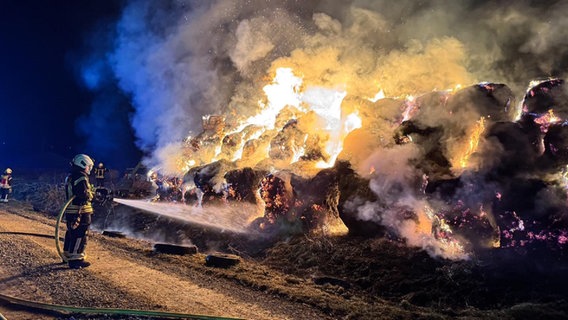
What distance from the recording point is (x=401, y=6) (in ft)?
62.2

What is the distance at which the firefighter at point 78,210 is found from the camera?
8.82 metres

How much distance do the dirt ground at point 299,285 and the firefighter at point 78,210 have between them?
1.77 feet

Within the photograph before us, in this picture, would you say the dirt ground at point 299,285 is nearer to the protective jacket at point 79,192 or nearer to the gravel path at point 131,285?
the gravel path at point 131,285

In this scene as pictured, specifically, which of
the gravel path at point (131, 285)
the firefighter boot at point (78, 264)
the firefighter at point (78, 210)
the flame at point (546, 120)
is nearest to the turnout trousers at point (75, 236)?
the firefighter at point (78, 210)

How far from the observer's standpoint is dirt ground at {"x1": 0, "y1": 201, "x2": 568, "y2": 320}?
625cm

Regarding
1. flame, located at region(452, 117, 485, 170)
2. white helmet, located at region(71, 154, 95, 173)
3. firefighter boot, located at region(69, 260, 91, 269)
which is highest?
flame, located at region(452, 117, 485, 170)

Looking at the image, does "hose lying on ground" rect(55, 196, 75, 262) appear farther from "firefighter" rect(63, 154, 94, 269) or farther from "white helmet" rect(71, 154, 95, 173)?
"white helmet" rect(71, 154, 95, 173)

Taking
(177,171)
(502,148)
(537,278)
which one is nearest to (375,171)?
(502,148)

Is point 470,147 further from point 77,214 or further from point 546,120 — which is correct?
point 77,214

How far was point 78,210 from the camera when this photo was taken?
9.04 meters

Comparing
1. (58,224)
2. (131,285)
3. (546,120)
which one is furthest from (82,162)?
(546,120)

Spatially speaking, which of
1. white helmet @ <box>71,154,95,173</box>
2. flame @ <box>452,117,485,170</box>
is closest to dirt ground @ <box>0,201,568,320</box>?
white helmet @ <box>71,154,95,173</box>

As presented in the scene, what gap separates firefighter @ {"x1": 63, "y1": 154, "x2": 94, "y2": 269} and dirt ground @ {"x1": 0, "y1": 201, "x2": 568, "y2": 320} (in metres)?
0.54

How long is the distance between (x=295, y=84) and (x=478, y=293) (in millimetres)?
13315
